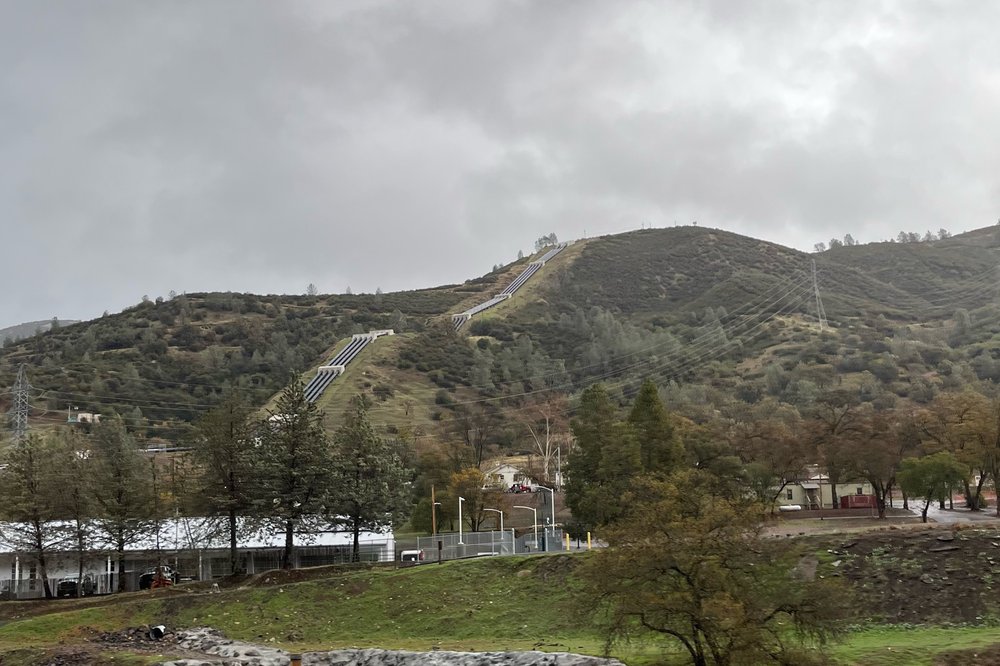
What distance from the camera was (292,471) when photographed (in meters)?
54.1

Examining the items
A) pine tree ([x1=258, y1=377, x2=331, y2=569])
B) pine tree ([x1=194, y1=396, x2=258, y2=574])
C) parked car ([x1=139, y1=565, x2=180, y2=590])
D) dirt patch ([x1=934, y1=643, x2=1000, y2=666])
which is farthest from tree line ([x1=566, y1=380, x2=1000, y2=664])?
parked car ([x1=139, y1=565, x2=180, y2=590])

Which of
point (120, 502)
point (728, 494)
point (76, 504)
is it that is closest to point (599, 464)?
point (728, 494)

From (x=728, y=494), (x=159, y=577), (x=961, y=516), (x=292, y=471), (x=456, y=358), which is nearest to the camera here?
(x=159, y=577)

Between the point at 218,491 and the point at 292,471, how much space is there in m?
4.82

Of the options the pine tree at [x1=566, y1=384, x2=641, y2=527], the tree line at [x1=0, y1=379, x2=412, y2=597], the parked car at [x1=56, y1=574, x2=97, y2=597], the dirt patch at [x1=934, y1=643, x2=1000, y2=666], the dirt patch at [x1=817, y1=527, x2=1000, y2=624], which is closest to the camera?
the dirt patch at [x1=934, y1=643, x2=1000, y2=666]

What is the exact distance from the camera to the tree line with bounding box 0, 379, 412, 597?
175 ft

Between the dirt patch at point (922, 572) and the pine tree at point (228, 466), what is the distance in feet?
110

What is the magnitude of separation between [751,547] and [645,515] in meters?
3.38

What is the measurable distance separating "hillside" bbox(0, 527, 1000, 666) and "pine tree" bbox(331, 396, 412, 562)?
5.17m

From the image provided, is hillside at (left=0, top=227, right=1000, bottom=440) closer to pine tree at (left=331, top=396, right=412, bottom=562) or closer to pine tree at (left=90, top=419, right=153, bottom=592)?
pine tree at (left=331, top=396, right=412, bottom=562)

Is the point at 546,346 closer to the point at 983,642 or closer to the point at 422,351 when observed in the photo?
the point at 422,351

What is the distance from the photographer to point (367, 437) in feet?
195

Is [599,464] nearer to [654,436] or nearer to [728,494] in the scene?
[654,436]

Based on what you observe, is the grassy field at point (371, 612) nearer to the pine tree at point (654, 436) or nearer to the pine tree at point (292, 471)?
the pine tree at point (292, 471)
